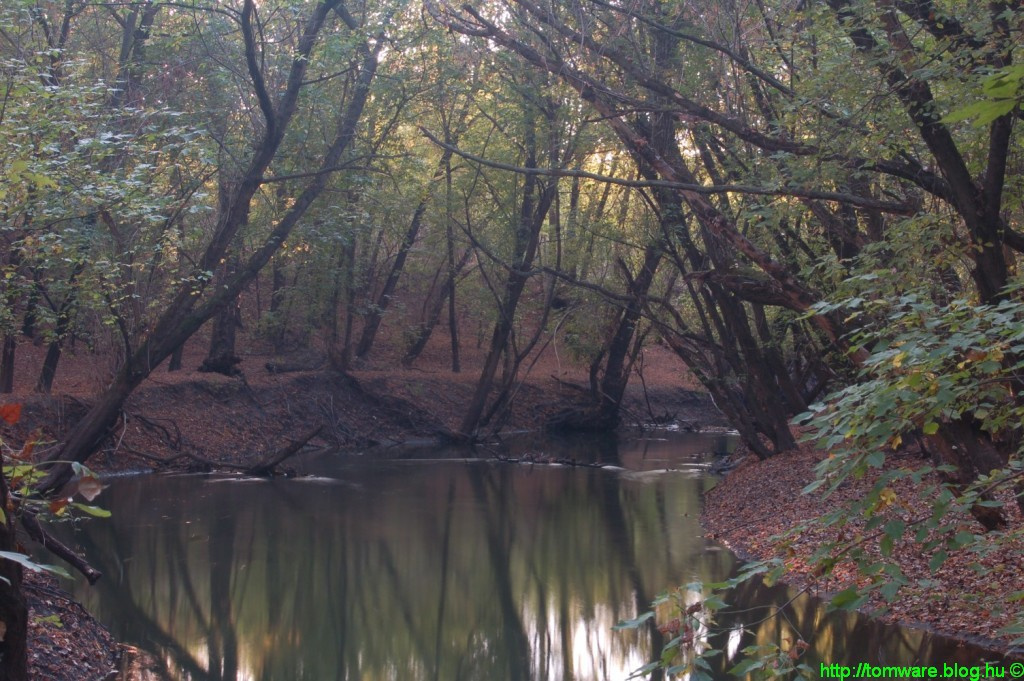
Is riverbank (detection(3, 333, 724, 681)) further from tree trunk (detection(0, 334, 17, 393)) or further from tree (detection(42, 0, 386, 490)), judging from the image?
tree (detection(42, 0, 386, 490))

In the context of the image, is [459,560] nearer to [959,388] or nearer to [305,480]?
[305,480]

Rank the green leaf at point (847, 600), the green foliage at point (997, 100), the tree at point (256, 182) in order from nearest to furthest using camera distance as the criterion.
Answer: the green foliage at point (997, 100) → the green leaf at point (847, 600) → the tree at point (256, 182)

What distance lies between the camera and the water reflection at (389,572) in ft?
31.7

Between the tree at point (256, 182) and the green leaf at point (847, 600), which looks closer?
the green leaf at point (847, 600)

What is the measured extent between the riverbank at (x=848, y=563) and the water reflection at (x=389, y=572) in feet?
2.57

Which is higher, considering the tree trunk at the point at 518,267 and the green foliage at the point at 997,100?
the tree trunk at the point at 518,267

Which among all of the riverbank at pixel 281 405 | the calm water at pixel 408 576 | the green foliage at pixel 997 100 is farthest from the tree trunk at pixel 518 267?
the green foliage at pixel 997 100

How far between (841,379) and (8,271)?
44.3ft

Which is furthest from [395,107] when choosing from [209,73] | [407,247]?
[407,247]

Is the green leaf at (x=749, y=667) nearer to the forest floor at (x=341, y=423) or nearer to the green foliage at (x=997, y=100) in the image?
the green foliage at (x=997, y=100)

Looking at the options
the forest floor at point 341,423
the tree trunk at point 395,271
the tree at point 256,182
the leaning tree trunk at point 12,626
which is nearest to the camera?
the leaning tree trunk at point 12,626

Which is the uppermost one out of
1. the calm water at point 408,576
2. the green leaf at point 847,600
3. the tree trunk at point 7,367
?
the tree trunk at point 7,367

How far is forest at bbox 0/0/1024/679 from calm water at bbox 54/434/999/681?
172 centimetres

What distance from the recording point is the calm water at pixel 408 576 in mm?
9469
